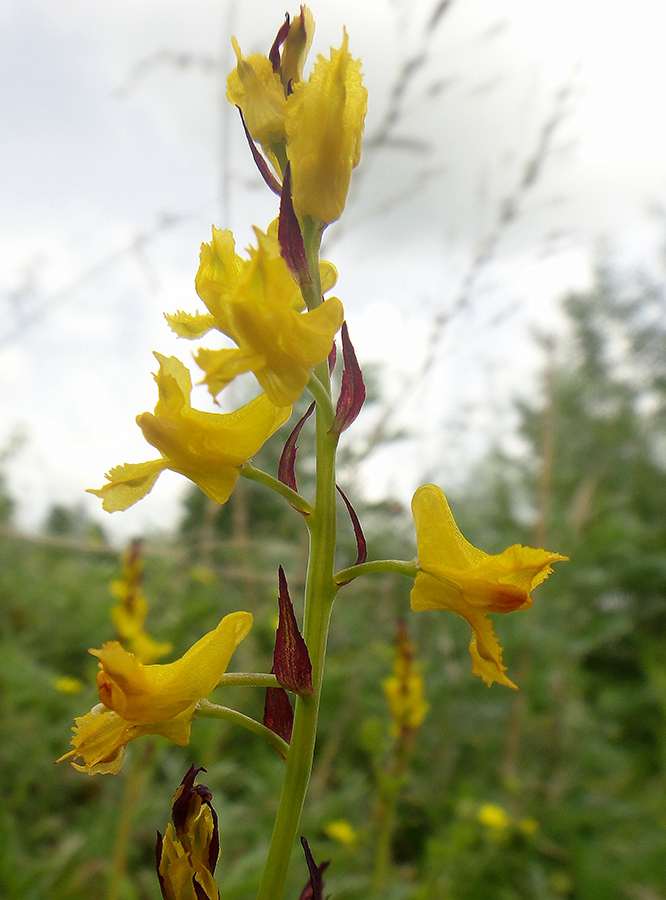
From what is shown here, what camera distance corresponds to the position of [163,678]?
2.67 feet

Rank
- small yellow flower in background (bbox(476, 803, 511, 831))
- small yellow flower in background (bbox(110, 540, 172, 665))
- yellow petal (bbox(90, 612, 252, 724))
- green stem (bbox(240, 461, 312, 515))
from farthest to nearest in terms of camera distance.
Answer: small yellow flower in background (bbox(476, 803, 511, 831))
small yellow flower in background (bbox(110, 540, 172, 665))
green stem (bbox(240, 461, 312, 515))
yellow petal (bbox(90, 612, 252, 724))

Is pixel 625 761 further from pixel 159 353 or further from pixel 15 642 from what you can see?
pixel 159 353

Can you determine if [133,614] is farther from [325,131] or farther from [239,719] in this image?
[325,131]

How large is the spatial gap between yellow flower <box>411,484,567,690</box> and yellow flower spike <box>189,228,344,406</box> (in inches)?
10.0

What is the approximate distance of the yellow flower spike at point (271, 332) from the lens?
30.4 inches

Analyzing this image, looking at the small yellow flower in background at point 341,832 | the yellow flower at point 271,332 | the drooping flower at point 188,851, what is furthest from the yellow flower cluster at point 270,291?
the small yellow flower in background at point 341,832

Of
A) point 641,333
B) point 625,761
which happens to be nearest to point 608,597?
point 625,761

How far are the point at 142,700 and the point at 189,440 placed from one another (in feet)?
1.08

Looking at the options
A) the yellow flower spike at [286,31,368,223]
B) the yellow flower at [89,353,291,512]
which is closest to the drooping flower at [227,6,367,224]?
the yellow flower spike at [286,31,368,223]

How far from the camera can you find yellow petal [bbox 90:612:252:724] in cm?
76

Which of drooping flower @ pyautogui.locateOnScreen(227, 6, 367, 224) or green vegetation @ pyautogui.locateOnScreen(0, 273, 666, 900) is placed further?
green vegetation @ pyautogui.locateOnScreen(0, 273, 666, 900)

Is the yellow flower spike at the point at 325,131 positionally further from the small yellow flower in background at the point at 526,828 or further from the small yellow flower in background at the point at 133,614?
the small yellow flower in background at the point at 526,828

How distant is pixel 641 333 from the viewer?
16.0m

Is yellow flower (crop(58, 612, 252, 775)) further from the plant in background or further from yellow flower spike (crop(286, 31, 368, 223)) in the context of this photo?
yellow flower spike (crop(286, 31, 368, 223))
